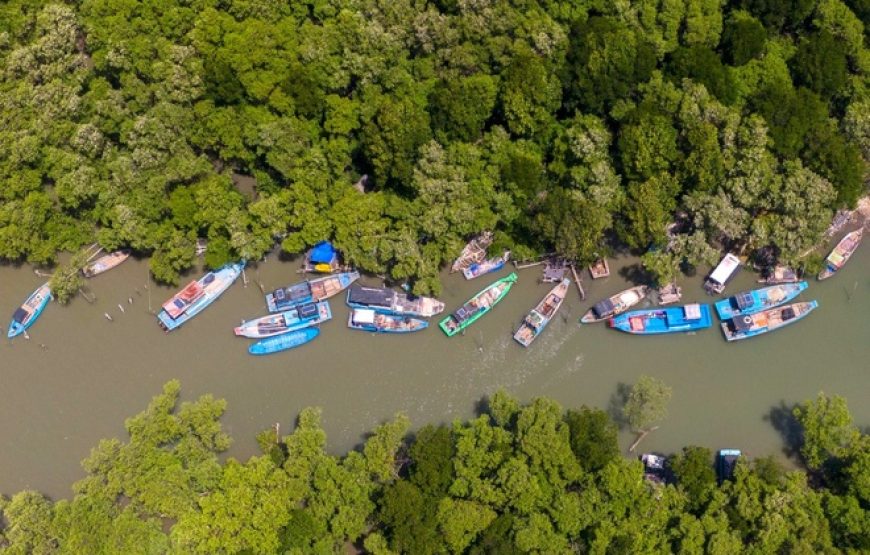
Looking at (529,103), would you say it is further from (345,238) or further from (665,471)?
(665,471)

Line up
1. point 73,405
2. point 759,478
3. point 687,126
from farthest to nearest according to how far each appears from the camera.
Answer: point 73,405 → point 687,126 → point 759,478

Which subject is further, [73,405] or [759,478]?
[73,405]

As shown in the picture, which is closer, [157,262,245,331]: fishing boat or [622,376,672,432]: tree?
[622,376,672,432]: tree

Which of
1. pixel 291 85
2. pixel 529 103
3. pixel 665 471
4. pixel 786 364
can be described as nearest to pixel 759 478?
pixel 665 471

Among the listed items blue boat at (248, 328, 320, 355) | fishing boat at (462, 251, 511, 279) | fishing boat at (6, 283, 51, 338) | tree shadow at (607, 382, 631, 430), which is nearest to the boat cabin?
tree shadow at (607, 382, 631, 430)

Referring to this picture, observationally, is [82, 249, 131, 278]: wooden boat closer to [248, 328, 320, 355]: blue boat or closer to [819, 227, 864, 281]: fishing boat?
[248, 328, 320, 355]: blue boat

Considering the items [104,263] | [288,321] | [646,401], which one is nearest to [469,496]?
[646,401]

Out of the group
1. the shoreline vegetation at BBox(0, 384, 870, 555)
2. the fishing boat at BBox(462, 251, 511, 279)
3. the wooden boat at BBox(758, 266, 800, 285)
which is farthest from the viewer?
the fishing boat at BBox(462, 251, 511, 279)
